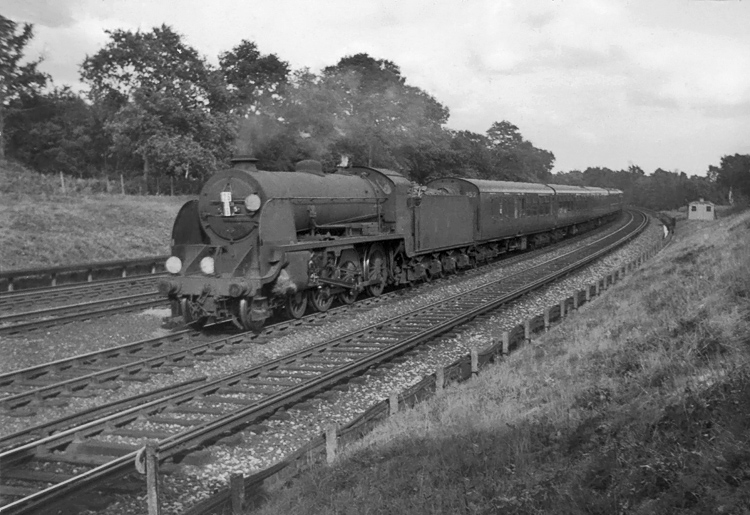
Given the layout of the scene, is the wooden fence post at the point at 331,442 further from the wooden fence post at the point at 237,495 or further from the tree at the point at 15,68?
the tree at the point at 15,68

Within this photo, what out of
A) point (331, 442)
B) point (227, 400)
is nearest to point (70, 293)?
point (227, 400)

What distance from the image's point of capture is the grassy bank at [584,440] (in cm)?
442

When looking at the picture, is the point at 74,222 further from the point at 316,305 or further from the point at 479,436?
the point at 479,436

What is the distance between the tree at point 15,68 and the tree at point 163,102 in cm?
559

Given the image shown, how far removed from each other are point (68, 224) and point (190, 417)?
1950 cm

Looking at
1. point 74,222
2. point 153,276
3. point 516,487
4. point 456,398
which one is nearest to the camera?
point 516,487

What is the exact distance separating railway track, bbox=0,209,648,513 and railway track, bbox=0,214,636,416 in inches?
44.2

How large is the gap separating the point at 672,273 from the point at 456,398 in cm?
823

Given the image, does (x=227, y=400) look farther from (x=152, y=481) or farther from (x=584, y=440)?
(x=584, y=440)

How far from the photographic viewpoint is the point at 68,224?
24.4 meters

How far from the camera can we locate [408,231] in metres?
16.5

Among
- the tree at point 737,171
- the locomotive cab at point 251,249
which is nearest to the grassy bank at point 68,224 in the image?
the locomotive cab at point 251,249

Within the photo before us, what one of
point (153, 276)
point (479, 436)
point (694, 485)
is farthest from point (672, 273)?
point (153, 276)

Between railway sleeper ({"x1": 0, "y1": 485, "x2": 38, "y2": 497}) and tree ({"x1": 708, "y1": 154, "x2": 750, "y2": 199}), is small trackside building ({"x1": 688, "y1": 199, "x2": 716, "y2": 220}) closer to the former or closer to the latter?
tree ({"x1": 708, "y1": 154, "x2": 750, "y2": 199})
